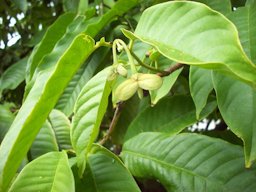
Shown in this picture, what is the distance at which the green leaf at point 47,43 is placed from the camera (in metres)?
1.03

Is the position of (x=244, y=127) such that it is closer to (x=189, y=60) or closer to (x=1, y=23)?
(x=189, y=60)

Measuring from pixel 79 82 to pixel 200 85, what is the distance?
0.42 m

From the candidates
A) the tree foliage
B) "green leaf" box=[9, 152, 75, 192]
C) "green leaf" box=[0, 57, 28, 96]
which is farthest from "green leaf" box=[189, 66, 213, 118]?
"green leaf" box=[0, 57, 28, 96]

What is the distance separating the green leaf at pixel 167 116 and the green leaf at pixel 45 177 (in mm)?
309

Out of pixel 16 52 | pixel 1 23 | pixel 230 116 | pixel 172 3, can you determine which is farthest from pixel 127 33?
pixel 1 23

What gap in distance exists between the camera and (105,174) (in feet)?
2.25

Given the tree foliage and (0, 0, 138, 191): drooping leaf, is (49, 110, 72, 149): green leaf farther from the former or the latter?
(0, 0, 138, 191): drooping leaf

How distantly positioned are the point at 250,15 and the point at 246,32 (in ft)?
0.18

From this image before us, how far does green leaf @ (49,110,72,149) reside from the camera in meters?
0.94

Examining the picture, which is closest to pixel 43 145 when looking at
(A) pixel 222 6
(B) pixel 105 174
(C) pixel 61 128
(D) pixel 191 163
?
(C) pixel 61 128

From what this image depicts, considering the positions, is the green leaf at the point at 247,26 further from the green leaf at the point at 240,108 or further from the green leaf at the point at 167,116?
the green leaf at the point at 167,116

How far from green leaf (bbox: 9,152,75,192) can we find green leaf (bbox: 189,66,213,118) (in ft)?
0.82

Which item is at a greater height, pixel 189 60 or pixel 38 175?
pixel 189 60

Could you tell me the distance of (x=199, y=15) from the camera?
21.0 inches
